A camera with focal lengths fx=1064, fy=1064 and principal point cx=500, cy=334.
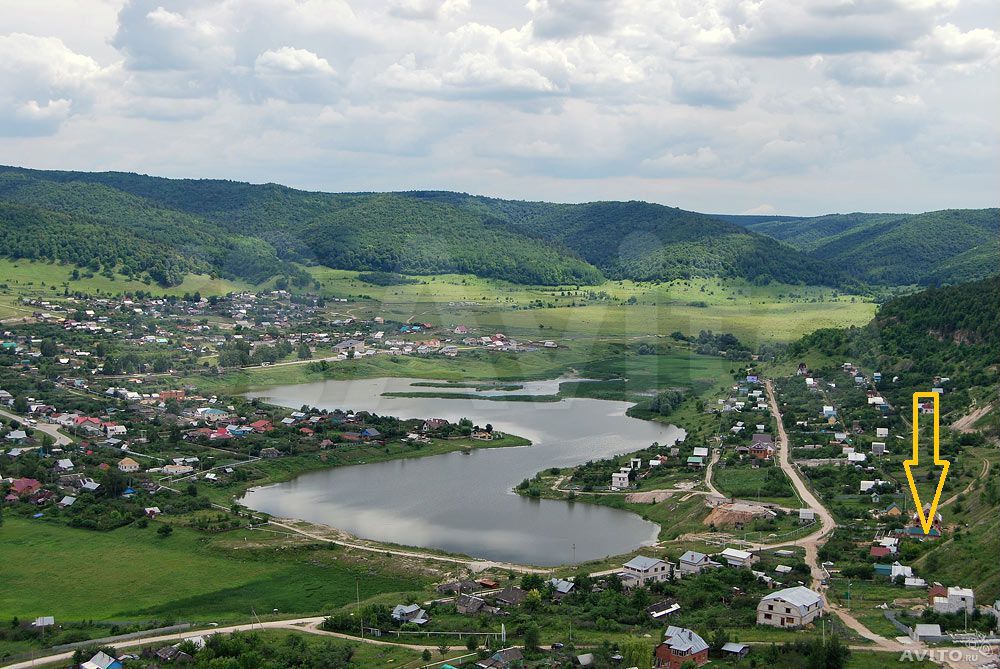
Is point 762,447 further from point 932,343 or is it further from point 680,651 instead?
point 680,651

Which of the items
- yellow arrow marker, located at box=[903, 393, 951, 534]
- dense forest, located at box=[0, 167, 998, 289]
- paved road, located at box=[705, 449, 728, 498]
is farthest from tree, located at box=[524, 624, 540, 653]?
dense forest, located at box=[0, 167, 998, 289]

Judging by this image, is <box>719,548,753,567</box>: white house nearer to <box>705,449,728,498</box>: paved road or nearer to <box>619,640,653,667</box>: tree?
<box>619,640,653,667</box>: tree

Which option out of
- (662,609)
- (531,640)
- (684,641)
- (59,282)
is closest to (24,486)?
(531,640)

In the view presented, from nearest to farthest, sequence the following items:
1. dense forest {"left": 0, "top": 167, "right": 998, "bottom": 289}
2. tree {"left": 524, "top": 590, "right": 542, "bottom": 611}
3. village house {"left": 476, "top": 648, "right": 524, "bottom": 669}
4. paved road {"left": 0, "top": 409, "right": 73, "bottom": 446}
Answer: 1. village house {"left": 476, "top": 648, "right": 524, "bottom": 669}
2. tree {"left": 524, "top": 590, "right": 542, "bottom": 611}
3. paved road {"left": 0, "top": 409, "right": 73, "bottom": 446}
4. dense forest {"left": 0, "top": 167, "right": 998, "bottom": 289}

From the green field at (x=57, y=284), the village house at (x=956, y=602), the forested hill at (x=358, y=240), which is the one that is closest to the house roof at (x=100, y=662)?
the village house at (x=956, y=602)

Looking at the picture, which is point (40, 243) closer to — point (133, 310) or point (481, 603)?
point (133, 310)

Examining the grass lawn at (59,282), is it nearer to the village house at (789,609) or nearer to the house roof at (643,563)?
the house roof at (643,563)
